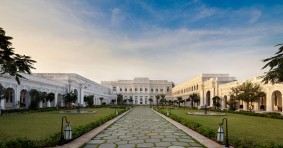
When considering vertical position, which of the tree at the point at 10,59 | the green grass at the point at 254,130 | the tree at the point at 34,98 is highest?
the tree at the point at 10,59

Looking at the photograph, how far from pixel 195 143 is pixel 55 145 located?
5.22m

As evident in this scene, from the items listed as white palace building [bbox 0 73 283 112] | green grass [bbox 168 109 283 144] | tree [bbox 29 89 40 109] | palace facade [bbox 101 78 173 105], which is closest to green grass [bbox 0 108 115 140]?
white palace building [bbox 0 73 283 112]

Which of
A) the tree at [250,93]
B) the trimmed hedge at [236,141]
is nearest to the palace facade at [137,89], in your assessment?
the tree at [250,93]

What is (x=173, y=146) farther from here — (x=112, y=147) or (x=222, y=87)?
(x=222, y=87)

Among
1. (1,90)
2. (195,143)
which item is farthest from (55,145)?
(1,90)

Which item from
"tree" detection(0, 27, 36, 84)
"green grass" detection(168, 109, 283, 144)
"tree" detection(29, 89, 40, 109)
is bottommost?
"green grass" detection(168, 109, 283, 144)

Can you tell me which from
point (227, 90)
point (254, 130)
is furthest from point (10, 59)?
point (227, 90)

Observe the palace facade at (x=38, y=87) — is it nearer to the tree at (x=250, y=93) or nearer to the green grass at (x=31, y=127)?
the green grass at (x=31, y=127)

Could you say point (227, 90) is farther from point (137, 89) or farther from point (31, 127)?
point (137, 89)

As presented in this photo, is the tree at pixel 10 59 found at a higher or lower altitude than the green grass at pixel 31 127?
higher

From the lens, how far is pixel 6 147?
816cm

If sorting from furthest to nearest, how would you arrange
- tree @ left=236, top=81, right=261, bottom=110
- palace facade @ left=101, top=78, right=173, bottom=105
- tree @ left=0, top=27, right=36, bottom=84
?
palace facade @ left=101, top=78, right=173, bottom=105, tree @ left=236, top=81, right=261, bottom=110, tree @ left=0, top=27, right=36, bottom=84

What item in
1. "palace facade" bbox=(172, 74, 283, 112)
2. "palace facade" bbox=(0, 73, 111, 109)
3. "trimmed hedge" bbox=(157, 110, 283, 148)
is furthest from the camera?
"palace facade" bbox=(172, 74, 283, 112)

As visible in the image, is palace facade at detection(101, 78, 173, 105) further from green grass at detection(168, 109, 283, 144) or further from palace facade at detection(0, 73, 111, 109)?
green grass at detection(168, 109, 283, 144)
